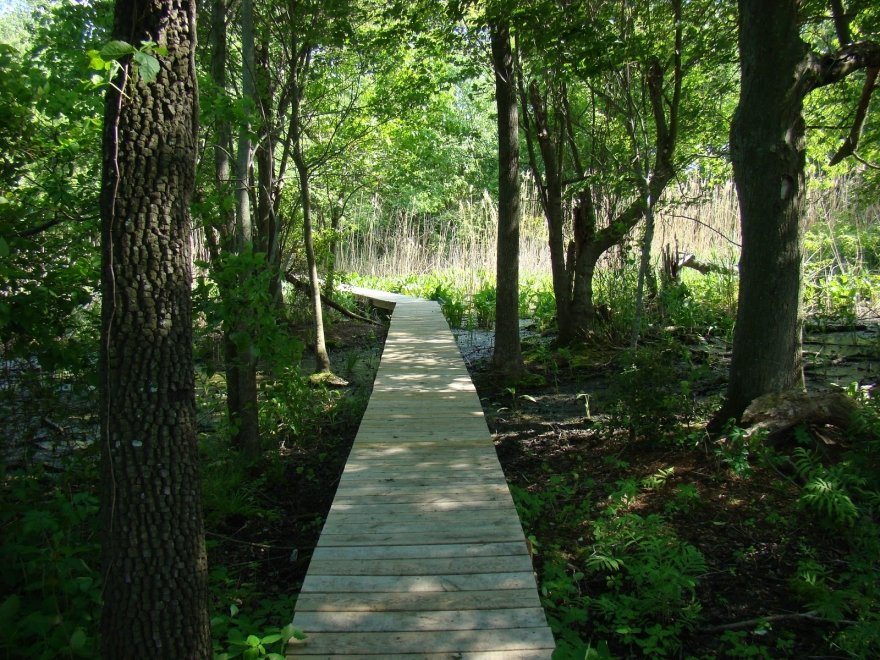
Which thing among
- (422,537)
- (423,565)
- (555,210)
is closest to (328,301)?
(555,210)

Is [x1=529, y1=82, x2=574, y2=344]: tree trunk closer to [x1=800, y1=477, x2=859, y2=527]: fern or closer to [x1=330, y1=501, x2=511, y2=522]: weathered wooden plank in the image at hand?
[x1=800, y1=477, x2=859, y2=527]: fern

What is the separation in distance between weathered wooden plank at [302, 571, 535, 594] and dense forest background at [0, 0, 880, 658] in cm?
22

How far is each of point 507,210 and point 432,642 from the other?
4731 mm

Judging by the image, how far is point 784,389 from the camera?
12.5ft

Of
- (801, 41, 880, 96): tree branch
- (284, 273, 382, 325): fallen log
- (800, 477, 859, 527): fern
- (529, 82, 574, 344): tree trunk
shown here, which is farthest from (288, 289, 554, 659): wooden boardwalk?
(284, 273, 382, 325): fallen log

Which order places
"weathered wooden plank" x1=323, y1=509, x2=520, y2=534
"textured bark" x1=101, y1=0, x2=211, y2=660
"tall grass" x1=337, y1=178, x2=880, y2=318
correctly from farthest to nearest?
"tall grass" x1=337, y1=178, x2=880, y2=318
"weathered wooden plank" x1=323, y1=509, x2=520, y2=534
"textured bark" x1=101, y1=0, x2=211, y2=660

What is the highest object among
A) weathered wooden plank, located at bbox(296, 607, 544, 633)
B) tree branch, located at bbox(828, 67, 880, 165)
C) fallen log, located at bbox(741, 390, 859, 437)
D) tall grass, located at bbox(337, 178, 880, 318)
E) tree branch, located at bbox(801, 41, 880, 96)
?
tree branch, located at bbox(801, 41, 880, 96)

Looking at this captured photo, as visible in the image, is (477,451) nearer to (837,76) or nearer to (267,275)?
(267,275)

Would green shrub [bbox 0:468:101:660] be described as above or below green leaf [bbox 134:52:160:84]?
below

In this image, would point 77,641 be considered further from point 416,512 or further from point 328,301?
point 328,301

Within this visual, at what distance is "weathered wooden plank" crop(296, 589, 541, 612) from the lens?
7.50 ft

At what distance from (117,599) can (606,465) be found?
124 inches

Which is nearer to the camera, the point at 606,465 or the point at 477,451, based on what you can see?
the point at 477,451

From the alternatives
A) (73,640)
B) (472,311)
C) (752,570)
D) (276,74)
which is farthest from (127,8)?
(472,311)
